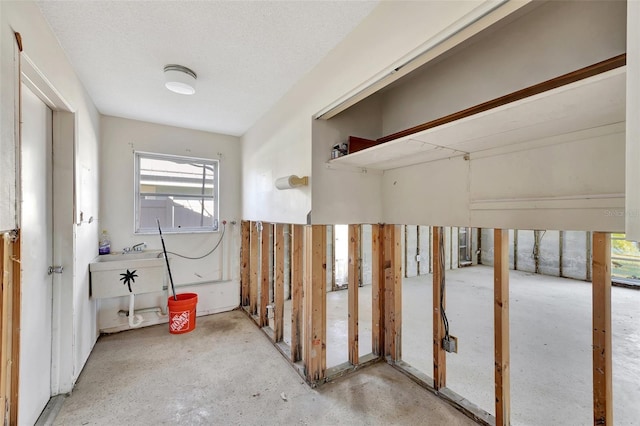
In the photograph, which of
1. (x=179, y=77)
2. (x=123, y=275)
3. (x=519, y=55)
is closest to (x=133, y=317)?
(x=123, y=275)

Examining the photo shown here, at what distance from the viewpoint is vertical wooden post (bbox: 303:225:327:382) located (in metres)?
2.15

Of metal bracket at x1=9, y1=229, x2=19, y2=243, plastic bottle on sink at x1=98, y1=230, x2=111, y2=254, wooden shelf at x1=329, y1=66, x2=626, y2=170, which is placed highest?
wooden shelf at x1=329, y1=66, x2=626, y2=170

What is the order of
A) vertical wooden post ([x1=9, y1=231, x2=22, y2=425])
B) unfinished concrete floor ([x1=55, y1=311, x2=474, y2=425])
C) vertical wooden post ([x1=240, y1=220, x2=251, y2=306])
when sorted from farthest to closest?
vertical wooden post ([x1=240, y1=220, x2=251, y2=306]), unfinished concrete floor ([x1=55, y1=311, x2=474, y2=425]), vertical wooden post ([x1=9, y1=231, x2=22, y2=425])

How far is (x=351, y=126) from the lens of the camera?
2303mm

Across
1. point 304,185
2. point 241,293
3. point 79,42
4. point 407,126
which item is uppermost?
point 79,42

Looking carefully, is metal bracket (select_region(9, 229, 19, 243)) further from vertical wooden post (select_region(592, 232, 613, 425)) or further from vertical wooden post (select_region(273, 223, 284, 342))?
vertical wooden post (select_region(592, 232, 613, 425))

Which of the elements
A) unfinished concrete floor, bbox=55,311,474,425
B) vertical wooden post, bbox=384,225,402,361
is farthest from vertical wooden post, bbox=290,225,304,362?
vertical wooden post, bbox=384,225,402,361

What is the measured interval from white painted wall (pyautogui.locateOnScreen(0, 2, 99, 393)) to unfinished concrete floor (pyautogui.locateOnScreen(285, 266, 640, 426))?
1.92m

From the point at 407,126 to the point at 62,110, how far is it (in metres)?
2.74

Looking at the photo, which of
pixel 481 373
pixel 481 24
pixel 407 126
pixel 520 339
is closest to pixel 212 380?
pixel 481 373

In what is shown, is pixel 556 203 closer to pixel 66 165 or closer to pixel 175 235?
Answer: pixel 66 165

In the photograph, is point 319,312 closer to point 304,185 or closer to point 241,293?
point 304,185

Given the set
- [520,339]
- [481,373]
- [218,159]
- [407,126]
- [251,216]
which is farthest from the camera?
[218,159]

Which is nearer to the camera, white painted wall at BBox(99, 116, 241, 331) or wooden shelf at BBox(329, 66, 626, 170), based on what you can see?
wooden shelf at BBox(329, 66, 626, 170)
